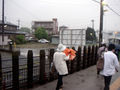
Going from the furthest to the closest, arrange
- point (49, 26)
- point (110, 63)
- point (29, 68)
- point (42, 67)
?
1. point (49, 26)
2. point (42, 67)
3. point (29, 68)
4. point (110, 63)

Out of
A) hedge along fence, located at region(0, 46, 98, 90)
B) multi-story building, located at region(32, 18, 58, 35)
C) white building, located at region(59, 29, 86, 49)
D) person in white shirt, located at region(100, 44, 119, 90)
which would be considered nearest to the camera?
person in white shirt, located at region(100, 44, 119, 90)

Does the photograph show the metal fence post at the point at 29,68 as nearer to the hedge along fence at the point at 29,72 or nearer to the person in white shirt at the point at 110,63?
the hedge along fence at the point at 29,72

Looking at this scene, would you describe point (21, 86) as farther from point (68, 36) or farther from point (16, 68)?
point (68, 36)

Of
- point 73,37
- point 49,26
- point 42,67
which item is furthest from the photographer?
point 49,26

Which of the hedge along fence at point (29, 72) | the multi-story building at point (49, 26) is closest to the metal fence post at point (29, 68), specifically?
the hedge along fence at point (29, 72)

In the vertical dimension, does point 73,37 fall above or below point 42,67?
above

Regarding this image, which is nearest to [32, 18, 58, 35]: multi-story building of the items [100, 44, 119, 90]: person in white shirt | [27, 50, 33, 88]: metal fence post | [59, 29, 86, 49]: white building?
[59, 29, 86, 49]: white building

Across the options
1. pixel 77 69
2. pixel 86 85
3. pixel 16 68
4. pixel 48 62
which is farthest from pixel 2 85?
pixel 77 69

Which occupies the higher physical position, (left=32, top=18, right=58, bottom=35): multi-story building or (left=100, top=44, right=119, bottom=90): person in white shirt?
(left=32, top=18, right=58, bottom=35): multi-story building

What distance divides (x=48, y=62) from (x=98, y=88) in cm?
213

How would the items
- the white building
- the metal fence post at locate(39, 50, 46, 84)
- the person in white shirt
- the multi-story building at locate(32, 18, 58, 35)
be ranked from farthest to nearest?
the multi-story building at locate(32, 18, 58, 35) < the white building < the metal fence post at locate(39, 50, 46, 84) < the person in white shirt

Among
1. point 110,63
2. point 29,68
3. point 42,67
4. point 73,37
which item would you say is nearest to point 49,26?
point 73,37

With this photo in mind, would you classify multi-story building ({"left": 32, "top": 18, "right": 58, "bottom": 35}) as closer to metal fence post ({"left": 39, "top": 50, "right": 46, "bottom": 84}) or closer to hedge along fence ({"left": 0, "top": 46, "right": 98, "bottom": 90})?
hedge along fence ({"left": 0, "top": 46, "right": 98, "bottom": 90})

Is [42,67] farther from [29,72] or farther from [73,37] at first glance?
[73,37]
